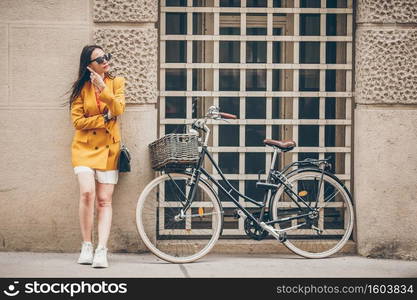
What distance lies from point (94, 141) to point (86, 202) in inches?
→ 20.5

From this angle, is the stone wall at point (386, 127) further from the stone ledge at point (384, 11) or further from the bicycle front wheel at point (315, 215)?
the bicycle front wheel at point (315, 215)

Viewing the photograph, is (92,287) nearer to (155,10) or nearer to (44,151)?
(44,151)

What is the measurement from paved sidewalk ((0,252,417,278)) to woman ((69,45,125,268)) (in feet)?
0.78

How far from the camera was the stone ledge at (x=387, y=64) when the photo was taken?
8047 millimetres

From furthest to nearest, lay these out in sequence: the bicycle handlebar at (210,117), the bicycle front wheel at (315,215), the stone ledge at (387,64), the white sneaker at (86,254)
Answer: the stone ledge at (387,64)
the bicycle front wheel at (315,215)
the bicycle handlebar at (210,117)
the white sneaker at (86,254)

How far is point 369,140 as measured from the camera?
318 inches

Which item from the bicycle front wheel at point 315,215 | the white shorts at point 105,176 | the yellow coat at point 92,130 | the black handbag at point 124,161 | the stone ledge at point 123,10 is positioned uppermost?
the stone ledge at point 123,10

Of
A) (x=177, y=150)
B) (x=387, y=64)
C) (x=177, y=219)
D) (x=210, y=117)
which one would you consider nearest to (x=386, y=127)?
(x=387, y=64)

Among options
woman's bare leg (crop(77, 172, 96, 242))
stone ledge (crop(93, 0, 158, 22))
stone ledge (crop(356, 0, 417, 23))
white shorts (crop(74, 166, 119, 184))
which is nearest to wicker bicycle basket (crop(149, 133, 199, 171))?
white shorts (crop(74, 166, 119, 184))

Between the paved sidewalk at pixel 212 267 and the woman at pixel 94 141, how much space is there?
0.78 feet

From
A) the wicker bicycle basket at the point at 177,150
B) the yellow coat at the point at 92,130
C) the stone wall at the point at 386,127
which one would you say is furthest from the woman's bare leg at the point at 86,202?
the stone wall at the point at 386,127

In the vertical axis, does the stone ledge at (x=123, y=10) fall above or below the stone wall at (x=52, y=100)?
above

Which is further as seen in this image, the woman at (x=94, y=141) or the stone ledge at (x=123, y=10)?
the stone ledge at (x=123, y=10)

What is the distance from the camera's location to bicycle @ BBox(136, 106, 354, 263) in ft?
25.2
